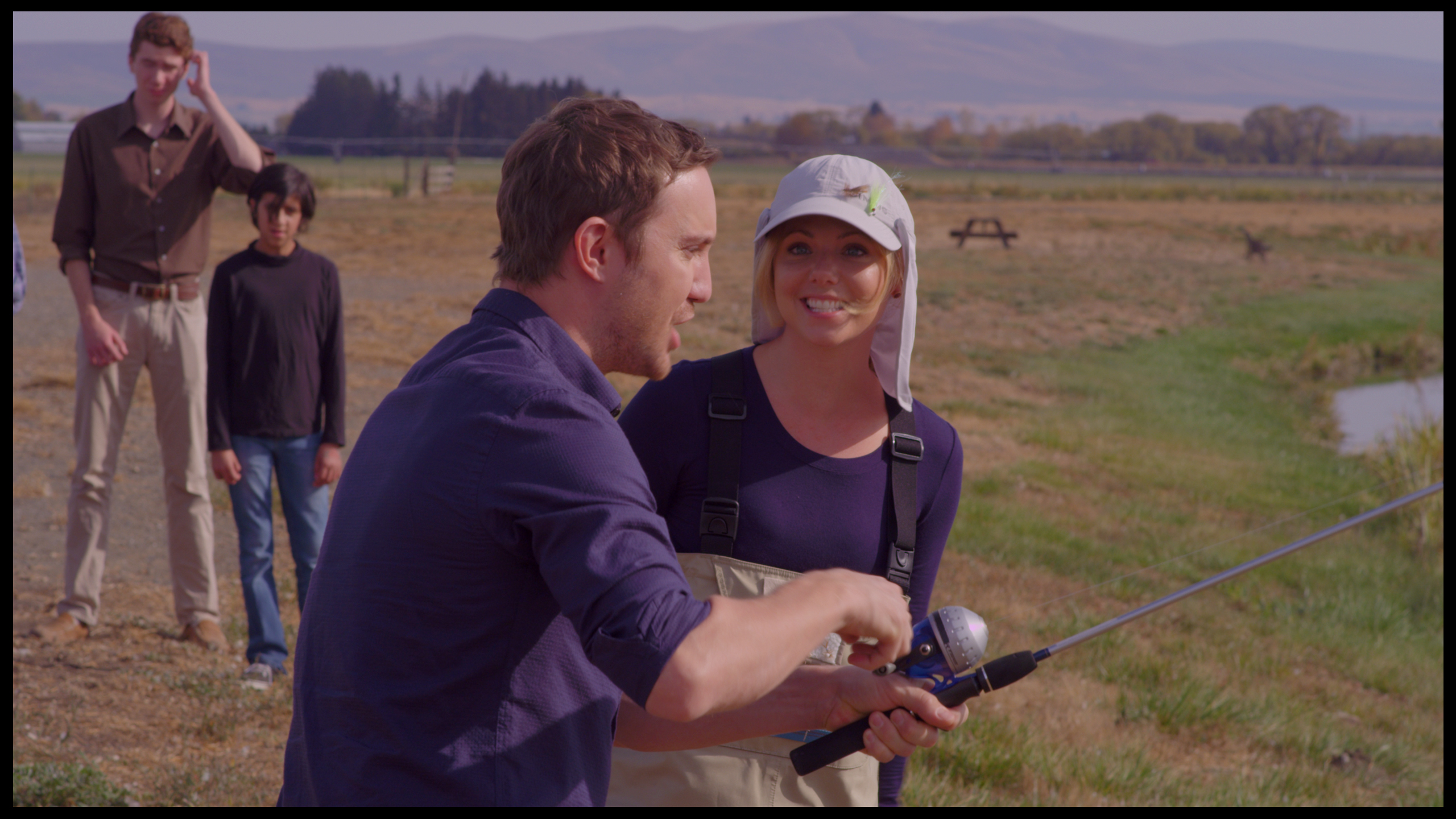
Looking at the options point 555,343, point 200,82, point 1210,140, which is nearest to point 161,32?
point 200,82

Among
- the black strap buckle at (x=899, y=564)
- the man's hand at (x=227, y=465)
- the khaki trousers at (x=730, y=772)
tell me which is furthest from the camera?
the man's hand at (x=227, y=465)

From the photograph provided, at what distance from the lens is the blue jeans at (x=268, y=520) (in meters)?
4.96

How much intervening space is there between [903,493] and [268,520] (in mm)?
3460

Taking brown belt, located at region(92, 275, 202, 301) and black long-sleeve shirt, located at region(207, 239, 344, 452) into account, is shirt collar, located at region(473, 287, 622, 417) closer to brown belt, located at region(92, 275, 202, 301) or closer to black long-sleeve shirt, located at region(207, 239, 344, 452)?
black long-sleeve shirt, located at region(207, 239, 344, 452)

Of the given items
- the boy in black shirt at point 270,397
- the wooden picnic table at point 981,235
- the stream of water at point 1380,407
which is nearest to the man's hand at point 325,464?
the boy in black shirt at point 270,397

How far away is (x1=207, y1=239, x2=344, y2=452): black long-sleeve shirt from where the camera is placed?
16.3ft

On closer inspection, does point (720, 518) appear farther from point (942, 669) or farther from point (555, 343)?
point (555, 343)

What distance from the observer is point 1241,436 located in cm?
1381

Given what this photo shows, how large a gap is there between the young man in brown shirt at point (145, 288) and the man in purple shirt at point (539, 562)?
3887mm

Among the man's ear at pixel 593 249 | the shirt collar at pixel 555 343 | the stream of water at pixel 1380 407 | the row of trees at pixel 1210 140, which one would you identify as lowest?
the stream of water at pixel 1380 407

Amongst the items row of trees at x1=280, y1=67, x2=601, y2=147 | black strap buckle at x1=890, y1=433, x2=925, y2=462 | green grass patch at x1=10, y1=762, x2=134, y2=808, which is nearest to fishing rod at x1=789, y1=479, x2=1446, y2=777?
black strap buckle at x1=890, y1=433, x2=925, y2=462

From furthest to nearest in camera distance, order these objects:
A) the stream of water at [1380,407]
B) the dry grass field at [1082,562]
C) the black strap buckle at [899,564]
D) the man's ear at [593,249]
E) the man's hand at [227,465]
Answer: the stream of water at [1380,407]
the man's hand at [227,465]
the dry grass field at [1082,562]
the black strap buckle at [899,564]
the man's ear at [593,249]

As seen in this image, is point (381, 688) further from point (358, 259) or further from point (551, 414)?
point (358, 259)

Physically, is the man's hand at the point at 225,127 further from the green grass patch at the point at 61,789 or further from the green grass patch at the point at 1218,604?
the green grass patch at the point at 1218,604
